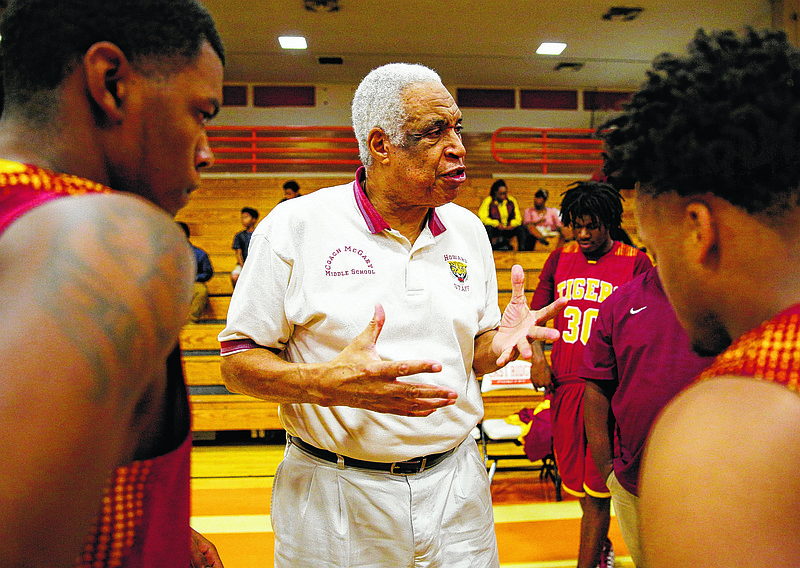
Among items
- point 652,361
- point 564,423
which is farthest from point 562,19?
point 652,361

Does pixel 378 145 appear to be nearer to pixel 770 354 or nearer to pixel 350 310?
pixel 350 310

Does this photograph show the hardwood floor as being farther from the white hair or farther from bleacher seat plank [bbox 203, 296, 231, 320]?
the white hair

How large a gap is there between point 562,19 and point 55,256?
8957 mm

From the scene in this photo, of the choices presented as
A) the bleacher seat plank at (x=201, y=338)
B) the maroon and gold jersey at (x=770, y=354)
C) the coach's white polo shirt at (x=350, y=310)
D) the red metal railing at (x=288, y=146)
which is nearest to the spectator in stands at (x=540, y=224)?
the red metal railing at (x=288, y=146)

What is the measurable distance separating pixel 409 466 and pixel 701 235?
1058 millimetres

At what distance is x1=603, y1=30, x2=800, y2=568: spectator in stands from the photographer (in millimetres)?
583

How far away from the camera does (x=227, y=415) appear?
5258 mm

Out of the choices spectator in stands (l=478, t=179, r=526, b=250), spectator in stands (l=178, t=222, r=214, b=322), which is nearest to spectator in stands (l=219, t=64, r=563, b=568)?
spectator in stands (l=178, t=222, r=214, b=322)

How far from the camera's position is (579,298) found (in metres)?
3.39

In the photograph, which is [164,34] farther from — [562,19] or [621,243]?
[562,19]

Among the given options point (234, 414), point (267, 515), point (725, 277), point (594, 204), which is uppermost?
point (594, 204)

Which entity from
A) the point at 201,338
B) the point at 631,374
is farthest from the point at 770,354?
the point at 201,338

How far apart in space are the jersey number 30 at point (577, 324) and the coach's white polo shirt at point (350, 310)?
1.81 meters

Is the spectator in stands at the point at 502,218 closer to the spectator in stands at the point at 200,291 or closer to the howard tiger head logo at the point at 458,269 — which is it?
the spectator in stands at the point at 200,291
